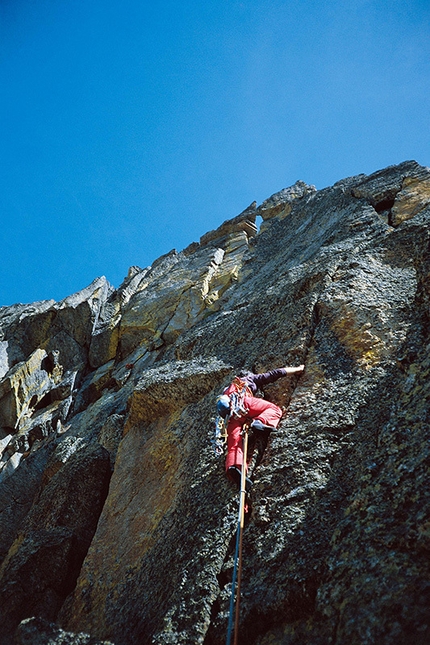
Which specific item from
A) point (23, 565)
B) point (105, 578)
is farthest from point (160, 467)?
point (23, 565)

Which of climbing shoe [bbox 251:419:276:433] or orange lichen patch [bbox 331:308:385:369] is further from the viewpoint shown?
orange lichen patch [bbox 331:308:385:369]

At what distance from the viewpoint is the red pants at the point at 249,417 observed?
20.4 feet

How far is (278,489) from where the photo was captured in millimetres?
5438

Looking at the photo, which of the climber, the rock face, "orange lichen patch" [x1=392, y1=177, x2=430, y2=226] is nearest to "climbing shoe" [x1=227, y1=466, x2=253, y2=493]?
the climber

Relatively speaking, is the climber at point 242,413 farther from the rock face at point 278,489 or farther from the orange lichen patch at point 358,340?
the orange lichen patch at point 358,340

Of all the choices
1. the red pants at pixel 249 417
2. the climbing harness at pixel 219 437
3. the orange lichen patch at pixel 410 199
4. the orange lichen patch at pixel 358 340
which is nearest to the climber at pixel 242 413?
the red pants at pixel 249 417

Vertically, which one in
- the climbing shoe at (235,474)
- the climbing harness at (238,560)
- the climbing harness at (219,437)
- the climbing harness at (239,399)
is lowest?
the climbing harness at (238,560)

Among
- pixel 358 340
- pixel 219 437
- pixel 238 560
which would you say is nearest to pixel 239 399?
pixel 219 437

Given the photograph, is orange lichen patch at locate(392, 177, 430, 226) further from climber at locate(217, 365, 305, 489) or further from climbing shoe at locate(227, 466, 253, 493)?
climbing shoe at locate(227, 466, 253, 493)

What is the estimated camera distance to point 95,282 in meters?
28.4

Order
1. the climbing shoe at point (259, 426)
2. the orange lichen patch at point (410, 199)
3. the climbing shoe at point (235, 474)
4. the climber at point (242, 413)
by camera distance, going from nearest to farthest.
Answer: the climbing shoe at point (235, 474), the climber at point (242, 413), the climbing shoe at point (259, 426), the orange lichen patch at point (410, 199)

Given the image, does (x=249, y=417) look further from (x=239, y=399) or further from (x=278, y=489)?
(x=278, y=489)

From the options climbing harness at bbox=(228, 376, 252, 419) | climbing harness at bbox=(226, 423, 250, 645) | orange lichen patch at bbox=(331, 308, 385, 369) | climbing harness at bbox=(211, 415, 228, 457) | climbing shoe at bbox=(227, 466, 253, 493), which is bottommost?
climbing harness at bbox=(226, 423, 250, 645)

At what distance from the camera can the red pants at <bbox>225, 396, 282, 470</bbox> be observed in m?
6.23
